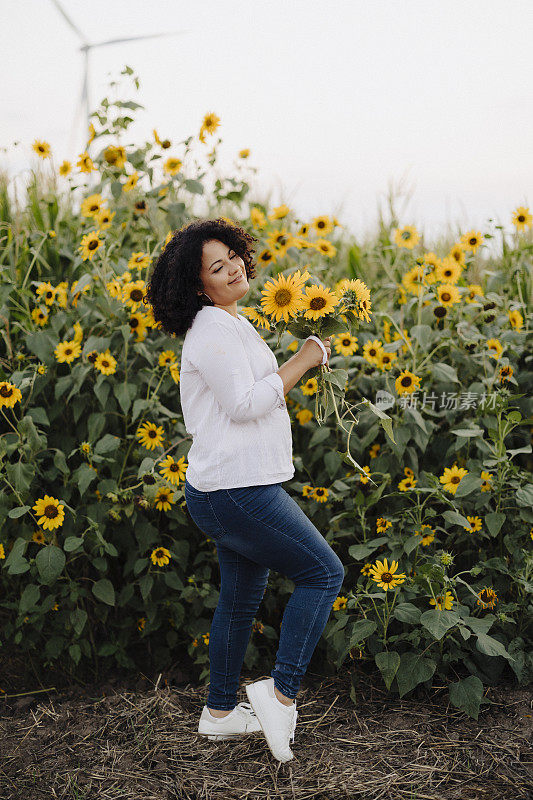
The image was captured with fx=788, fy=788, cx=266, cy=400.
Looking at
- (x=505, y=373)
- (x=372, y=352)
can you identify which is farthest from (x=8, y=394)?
(x=505, y=373)

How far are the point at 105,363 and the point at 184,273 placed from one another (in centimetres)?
89

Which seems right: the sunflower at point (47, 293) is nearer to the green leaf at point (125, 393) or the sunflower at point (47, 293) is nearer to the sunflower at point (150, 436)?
the green leaf at point (125, 393)

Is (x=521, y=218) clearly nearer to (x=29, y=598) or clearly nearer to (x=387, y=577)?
(x=387, y=577)

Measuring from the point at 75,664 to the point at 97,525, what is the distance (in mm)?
673

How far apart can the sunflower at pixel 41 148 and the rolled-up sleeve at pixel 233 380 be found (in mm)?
2385

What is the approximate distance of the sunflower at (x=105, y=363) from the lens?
2975 mm

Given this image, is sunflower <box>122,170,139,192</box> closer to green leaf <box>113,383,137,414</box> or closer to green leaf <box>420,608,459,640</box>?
green leaf <box>113,383,137,414</box>

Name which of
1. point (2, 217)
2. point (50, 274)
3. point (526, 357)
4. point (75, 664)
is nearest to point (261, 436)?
point (75, 664)

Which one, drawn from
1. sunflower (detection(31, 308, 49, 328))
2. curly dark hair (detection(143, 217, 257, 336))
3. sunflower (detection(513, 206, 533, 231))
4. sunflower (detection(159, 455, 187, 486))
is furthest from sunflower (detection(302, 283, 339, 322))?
sunflower (detection(513, 206, 533, 231))

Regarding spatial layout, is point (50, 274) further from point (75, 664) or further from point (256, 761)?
point (256, 761)

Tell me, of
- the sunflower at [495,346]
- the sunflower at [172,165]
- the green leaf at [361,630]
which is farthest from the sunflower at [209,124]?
the green leaf at [361,630]

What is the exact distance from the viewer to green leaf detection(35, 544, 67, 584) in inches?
110

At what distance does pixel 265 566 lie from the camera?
2266 mm

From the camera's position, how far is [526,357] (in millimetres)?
3582
